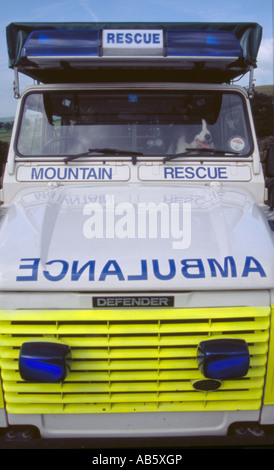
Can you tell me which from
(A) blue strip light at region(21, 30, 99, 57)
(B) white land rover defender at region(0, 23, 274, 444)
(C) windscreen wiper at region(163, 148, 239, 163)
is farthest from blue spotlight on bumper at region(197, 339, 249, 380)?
(A) blue strip light at region(21, 30, 99, 57)

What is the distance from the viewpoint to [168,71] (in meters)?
3.24

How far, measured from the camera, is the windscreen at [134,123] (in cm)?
331

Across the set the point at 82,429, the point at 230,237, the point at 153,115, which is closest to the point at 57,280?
the point at 82,429

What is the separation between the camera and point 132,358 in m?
2.04

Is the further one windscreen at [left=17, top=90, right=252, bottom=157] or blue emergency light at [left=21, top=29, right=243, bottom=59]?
windscreen at [left=17, top=90, right=252, bottom=157]

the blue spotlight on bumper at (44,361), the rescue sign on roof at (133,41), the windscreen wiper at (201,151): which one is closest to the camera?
the blue spotlight on bumper at (44,361)

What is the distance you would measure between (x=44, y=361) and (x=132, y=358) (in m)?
0.43

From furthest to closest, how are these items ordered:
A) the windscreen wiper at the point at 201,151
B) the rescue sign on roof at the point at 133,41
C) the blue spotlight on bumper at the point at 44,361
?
the windscreen wiper at the point at 201,151
the rescue sign on roof at the point at 133,41
the blue spotlight on bumper at the point at 44,361

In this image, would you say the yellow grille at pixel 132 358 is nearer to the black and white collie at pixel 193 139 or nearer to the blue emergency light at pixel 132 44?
the black and white collie at pixel 193 139

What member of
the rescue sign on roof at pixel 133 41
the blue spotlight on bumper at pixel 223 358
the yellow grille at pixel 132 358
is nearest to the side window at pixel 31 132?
the rescue sign on roof at pixel 133 41

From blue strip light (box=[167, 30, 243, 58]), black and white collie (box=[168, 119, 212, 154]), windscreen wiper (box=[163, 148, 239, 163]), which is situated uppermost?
blue strip light (box=[167, 30, 243, 58])

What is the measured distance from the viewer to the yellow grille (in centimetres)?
199

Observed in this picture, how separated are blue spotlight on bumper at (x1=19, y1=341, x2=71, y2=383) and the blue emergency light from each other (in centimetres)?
199

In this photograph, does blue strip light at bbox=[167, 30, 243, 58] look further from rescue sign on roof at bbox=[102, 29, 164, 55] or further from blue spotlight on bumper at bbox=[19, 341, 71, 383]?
blue spotlight on bumper at bbox=[19, 341, 71, 383]
